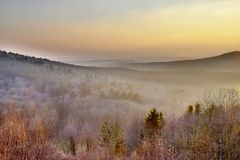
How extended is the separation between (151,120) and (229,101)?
25.1m

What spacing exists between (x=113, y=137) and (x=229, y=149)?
41811 mm

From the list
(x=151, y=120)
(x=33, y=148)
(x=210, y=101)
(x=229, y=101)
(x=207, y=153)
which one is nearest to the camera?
(x=33, y=148)

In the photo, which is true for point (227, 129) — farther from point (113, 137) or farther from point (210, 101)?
point (113, 137)

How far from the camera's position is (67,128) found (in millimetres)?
149875

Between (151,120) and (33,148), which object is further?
(151,120)

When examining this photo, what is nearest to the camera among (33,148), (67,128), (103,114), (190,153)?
(33,148)

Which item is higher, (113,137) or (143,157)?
(143,157)

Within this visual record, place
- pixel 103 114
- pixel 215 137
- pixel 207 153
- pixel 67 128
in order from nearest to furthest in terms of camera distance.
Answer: pixel 207 153 < pixel 215 137 < pixel 67 128 < pixel 103 114

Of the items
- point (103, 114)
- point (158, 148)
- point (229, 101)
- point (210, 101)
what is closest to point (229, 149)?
point (229, 101)

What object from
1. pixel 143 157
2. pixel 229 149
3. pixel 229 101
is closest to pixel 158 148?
pixel 143 157

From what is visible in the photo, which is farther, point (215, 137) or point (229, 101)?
point (229, 101)

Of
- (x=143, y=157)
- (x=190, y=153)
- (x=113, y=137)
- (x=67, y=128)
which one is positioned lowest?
(x=67, y=128)

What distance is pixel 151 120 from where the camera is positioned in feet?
255

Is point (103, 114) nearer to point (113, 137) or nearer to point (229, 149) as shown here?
point (113, 137)
